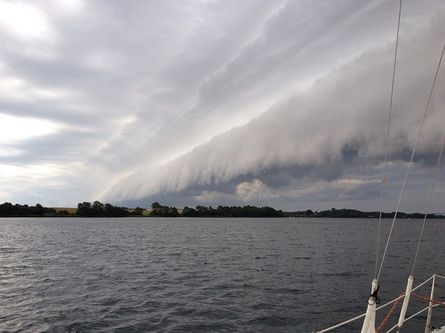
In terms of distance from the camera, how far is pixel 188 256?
58.5 m

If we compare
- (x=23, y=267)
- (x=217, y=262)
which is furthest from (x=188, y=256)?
(x=23, y=267)

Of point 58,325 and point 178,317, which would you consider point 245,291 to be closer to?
point 178,317

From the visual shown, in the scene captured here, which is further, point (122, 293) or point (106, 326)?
point (122, 293)

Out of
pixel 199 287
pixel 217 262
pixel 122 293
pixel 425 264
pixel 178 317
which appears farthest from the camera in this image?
A: pixel 425 264

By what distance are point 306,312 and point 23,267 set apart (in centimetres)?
3634

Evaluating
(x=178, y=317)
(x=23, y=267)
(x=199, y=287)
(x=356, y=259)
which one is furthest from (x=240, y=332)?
(x=356, y=259)

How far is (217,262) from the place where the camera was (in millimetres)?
51406

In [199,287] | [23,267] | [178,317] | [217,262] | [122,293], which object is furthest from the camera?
[217,262]

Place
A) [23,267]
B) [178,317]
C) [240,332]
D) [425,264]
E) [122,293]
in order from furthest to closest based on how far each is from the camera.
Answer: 1. [425,264]
2. [23,267]
3. [122,293]
4. [178,317]
5. [240,332]

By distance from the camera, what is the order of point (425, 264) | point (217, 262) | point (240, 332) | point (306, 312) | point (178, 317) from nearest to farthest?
point (240, 332) < point (178, 317) < point (306, 312) < point (217, 262) < point (425, 264)

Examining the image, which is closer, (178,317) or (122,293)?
(178,317)

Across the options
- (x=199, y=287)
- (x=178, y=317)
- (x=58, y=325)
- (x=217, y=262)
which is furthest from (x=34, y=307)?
(x=217, y=262)

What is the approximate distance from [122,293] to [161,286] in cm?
412

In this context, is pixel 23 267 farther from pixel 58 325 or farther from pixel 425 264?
pixel 425 264
